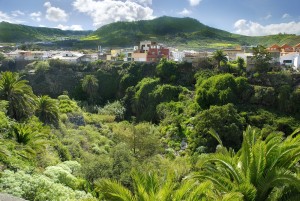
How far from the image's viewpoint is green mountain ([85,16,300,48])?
105 metres

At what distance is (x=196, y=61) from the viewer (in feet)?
168

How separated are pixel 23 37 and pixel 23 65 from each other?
59226 millimetres

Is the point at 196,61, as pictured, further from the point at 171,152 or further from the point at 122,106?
the point at 171,152

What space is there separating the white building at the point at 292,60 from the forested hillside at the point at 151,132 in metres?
4.72

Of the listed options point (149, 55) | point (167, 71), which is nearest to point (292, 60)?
point (167, 71)

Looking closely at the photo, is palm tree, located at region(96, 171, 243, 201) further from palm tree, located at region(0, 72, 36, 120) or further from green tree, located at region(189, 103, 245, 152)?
green tree, located at region(189, 103, 245, 152)

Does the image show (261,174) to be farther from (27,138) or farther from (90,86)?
(90,86)

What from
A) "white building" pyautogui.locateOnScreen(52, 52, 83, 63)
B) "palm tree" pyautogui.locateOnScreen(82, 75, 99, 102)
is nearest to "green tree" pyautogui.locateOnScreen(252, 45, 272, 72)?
"palm tree" pyautogui.locateOnScreen(82, 75, 99, 102)

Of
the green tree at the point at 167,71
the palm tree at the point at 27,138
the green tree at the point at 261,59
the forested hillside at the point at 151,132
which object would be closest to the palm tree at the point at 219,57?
the forested hillside at the point at 151,132

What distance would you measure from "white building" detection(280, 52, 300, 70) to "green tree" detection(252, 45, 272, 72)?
18.7ft

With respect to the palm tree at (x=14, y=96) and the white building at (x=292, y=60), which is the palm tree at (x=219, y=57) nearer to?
the white building at (x=292, y=60)

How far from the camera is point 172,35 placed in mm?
124375

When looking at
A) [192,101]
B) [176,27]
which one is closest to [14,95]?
[192,101]

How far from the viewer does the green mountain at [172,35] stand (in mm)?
105375
